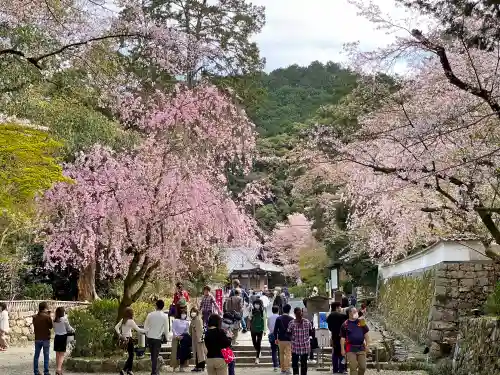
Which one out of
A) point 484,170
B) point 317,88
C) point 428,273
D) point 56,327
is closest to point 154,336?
point 56,327

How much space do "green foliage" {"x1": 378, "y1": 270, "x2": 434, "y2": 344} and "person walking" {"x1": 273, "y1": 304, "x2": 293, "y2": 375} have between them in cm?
513

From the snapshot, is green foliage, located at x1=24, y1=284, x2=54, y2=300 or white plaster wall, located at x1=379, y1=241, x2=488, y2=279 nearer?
white plaster wall, located at x1=379, y1=241, x2=488, y2=279

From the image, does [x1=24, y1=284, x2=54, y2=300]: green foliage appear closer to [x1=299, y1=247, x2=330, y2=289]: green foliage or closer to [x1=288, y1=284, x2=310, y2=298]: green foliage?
[x1=288, y1=284, x2=310, y2=298]: green foliage

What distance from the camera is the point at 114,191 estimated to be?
1476cm

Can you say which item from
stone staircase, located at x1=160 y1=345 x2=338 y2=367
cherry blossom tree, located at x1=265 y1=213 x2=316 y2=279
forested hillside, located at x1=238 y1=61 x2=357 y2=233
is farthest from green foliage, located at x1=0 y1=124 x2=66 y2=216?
cherry blossom tree, located at x1=265 y1=213 x2=316 y2=279

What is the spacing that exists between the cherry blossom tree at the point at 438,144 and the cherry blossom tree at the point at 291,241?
2800 centimetres

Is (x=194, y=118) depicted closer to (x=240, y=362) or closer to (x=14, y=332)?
(x=240, y=362)

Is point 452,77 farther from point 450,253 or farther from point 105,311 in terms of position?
point 105,311

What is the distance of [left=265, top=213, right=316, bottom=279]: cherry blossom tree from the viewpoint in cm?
4769

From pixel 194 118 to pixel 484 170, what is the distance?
7369 millimetres

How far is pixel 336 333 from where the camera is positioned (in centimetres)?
1305

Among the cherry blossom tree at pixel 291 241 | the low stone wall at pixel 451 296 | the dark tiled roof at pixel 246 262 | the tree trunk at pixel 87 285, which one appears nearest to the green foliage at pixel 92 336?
the low stone wall at pixel 451 296

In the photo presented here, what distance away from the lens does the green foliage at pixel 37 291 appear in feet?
84.9

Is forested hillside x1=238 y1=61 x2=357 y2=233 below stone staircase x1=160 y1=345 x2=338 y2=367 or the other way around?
the other way around
